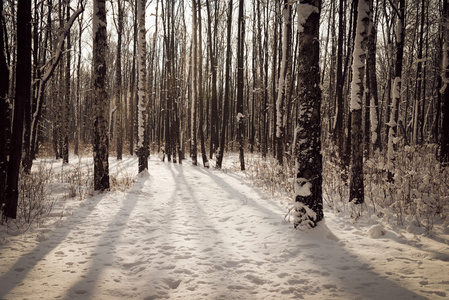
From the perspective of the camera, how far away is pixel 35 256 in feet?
9.75

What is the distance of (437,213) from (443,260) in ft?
5.58

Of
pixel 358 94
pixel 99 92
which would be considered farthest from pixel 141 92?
pixel 358 94

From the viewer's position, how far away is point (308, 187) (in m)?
3.67

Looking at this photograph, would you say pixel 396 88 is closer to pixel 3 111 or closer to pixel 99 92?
pixel 99 92

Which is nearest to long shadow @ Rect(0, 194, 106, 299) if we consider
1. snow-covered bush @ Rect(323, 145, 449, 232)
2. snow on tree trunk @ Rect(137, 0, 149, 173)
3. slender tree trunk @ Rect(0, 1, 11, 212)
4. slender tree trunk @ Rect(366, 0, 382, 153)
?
slender tree trunk @ Rect(0, 1, 11, 212)

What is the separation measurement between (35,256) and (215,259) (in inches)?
83.4

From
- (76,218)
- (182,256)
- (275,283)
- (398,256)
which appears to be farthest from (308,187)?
(76,218)

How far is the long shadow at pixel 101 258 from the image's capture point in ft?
7.75

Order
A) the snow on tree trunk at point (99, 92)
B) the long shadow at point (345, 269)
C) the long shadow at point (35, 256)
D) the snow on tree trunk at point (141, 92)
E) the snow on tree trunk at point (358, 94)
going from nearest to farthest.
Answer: the long shadow at point (345, 269)
the long shadow at point (35, 256)
the snow on tree trunk at point (358, 94)
the snow on tree trunk at point (99, 92)
the snow on tree trunk at point (141, 92)

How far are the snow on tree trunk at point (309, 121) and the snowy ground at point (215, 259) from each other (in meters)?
0.35

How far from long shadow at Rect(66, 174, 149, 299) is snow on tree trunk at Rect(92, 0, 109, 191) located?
1424 mm

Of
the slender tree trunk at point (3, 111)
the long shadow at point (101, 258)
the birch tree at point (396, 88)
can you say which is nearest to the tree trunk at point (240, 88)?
the birch tree at point (396, 88)

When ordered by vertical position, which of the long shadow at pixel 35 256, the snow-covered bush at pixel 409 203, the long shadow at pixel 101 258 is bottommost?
the long shadow at pixel 101 258

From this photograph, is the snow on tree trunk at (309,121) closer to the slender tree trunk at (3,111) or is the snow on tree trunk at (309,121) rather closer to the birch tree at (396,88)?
the birch tree at (396,88)
